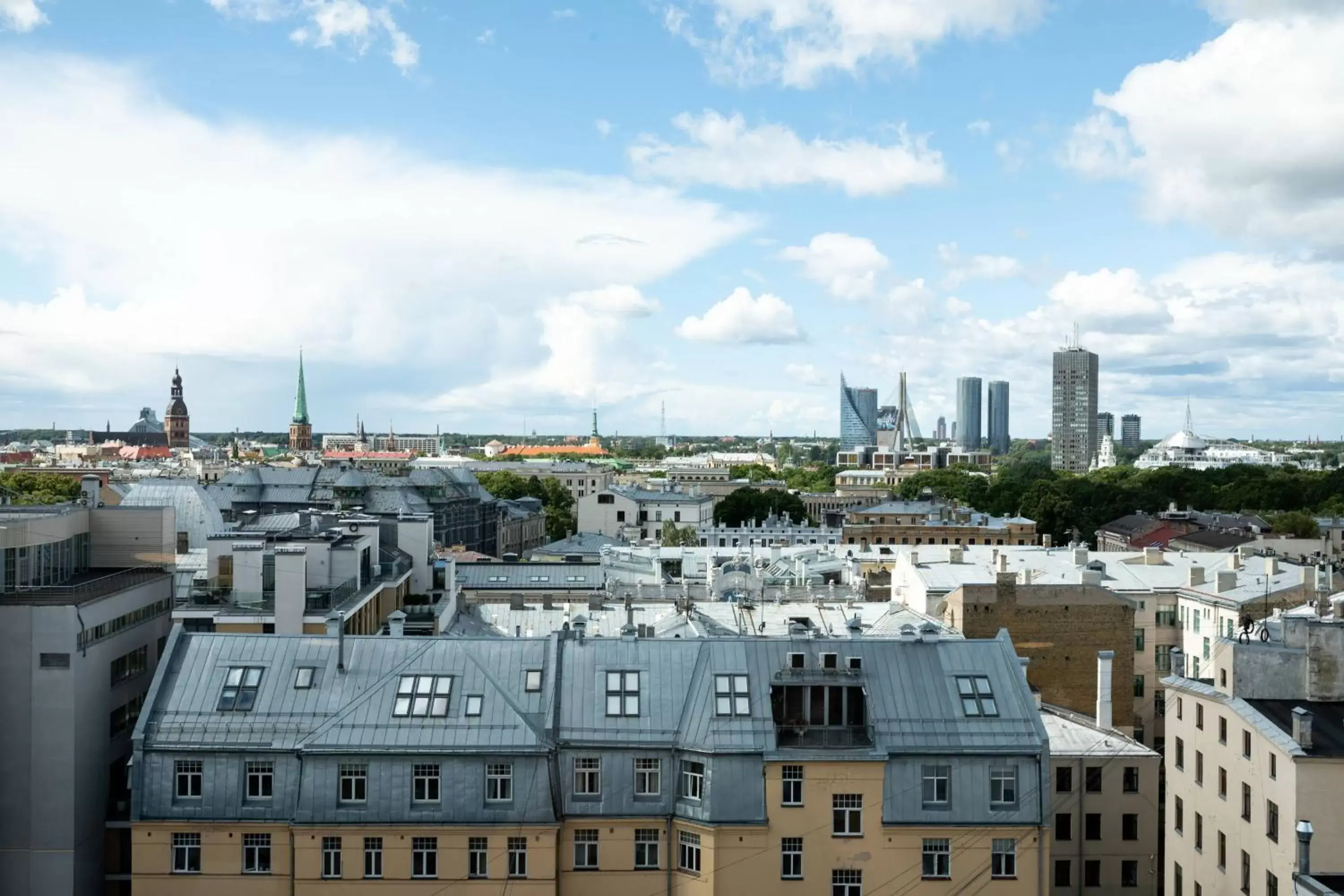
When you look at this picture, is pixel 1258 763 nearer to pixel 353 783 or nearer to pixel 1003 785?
pixel 1003 785

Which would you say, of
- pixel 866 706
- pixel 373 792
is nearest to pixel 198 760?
pixel 373 792

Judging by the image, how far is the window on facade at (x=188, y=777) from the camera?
3112cm

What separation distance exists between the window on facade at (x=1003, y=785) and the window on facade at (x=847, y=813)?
3.05 meters

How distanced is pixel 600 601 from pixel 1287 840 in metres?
42.9

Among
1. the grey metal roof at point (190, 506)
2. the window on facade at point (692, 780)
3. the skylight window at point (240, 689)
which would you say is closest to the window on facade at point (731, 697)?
the window on facade at point (692, 780)

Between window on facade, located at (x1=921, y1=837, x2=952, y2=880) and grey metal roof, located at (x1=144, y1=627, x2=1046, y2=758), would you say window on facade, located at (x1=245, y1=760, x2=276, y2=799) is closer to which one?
grey metal roof, located at (x1=144, y1=627, x2=1046, y2=758)

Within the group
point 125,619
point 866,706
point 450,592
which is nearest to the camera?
point 866,706

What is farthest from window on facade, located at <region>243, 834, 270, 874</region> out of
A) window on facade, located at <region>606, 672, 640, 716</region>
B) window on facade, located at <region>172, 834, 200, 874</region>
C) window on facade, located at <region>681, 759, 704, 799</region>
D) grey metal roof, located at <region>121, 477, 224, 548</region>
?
grey metal roof, located at <region>121, 477, 224, 548</region>

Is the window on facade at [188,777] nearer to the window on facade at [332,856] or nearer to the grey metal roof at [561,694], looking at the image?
the grey metal roof at [561,694]

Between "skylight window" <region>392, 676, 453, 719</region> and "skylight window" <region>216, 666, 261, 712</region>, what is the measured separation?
11.5 feet

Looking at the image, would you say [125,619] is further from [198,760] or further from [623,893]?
[623,893]

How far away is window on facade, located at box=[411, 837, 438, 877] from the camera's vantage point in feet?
99.7

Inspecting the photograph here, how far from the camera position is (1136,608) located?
6259 cm

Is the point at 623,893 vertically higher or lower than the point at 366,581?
lower
